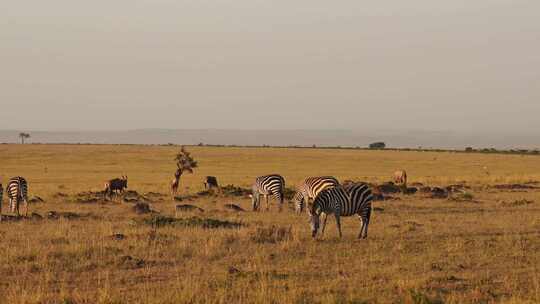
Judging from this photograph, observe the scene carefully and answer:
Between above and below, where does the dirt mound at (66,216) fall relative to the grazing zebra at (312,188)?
below

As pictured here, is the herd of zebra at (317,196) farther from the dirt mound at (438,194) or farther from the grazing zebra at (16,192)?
the dirt mound at (438,194)

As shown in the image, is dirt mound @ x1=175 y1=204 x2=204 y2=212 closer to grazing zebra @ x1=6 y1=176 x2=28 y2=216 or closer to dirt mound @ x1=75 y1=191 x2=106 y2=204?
dirt mound @ x1=75 y1=191 x2=106 y2=204

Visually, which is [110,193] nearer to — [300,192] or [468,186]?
[300,192]

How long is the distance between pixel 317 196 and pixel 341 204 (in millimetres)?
695

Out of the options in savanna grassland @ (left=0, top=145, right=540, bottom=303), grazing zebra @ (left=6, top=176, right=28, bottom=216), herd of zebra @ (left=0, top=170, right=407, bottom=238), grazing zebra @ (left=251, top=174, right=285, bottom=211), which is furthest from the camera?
grazing zebra @ (left=251, top=174, right=285, bottom=211)

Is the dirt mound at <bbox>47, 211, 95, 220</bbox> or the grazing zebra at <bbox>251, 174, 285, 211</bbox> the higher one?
the grazing zebra at <bbox>251, 174, 285, 211</bbox>

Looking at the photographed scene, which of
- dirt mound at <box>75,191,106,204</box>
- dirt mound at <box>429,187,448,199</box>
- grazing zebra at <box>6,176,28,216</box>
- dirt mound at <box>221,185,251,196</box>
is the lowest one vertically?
dirt mound at <box>75,191,106,204</box>

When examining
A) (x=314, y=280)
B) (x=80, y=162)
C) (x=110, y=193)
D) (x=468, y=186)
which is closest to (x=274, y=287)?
(x=314, y=280)

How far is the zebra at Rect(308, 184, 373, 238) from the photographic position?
726 inches

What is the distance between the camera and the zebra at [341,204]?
18.4 meters

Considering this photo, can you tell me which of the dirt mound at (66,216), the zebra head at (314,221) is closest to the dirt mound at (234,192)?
the dirt mound at (66,216)

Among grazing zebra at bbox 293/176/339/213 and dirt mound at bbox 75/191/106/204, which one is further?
dirt mound at bbox 75/191/106/204

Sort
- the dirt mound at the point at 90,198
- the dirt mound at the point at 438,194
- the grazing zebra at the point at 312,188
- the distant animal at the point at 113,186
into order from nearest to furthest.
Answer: the grazing zebra at the point at 312,188 < the dirt mound at the point at 90,198 < the dirt mound at the point at 438,194 < the distant animal at the point at 113,186

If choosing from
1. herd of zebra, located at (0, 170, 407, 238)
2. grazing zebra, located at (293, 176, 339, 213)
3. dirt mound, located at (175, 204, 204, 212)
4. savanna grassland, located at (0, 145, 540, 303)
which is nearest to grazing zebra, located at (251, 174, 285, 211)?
herd of zebra, located at (0, 170, 407, 238)
